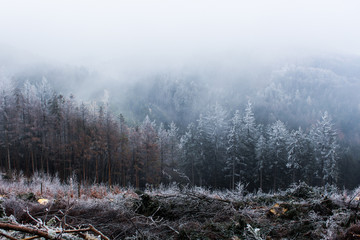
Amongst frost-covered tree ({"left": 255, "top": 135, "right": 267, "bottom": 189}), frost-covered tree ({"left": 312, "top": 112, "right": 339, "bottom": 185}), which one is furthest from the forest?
frost-covered tree ({"left": 312, "top": 112, "right": 339, "bottom": 185})

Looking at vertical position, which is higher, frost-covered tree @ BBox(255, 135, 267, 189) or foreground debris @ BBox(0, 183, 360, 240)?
foreground debris @ BBox(0, 183, 360, 240)

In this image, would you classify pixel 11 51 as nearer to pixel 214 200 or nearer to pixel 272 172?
pixel 272 172

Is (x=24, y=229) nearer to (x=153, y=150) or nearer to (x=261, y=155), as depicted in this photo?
(x=261, y=155)

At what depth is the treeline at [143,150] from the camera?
3183 cm

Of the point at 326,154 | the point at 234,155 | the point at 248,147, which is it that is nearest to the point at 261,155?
the point at 248,147

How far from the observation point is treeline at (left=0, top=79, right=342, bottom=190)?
104 ft

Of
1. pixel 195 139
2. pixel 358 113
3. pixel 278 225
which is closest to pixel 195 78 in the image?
pixel 358 113

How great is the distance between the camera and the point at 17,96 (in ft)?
106

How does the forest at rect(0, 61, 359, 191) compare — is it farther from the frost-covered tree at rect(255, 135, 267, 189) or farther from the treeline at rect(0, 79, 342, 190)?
the treeline at rect(0, 79, 342, 190)

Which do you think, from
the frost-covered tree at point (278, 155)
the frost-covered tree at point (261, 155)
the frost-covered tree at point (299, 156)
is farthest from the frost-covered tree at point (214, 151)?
the frost-covered tree at point (299, 156)

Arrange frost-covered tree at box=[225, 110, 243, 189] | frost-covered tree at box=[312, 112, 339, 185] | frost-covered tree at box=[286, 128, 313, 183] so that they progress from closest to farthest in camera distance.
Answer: frost-covered tree at box=[312, 112, 339, 185]
frost-covered tree at box=[286, 128, 313, 183]
frost-covered tree at box=[225, 110, 243, 189]

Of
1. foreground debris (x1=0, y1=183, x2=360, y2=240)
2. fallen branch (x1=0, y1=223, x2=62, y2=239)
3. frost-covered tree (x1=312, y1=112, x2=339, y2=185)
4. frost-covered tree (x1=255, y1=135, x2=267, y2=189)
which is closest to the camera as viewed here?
fallen branch (x1=0, y1=223, x2=62, y2=239)

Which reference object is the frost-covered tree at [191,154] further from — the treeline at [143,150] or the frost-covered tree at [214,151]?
the frost-covered tree at [214,151]

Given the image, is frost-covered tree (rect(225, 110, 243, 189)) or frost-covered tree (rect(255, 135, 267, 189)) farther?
frost-covered tree (rect(225, 110, 243, 189))
